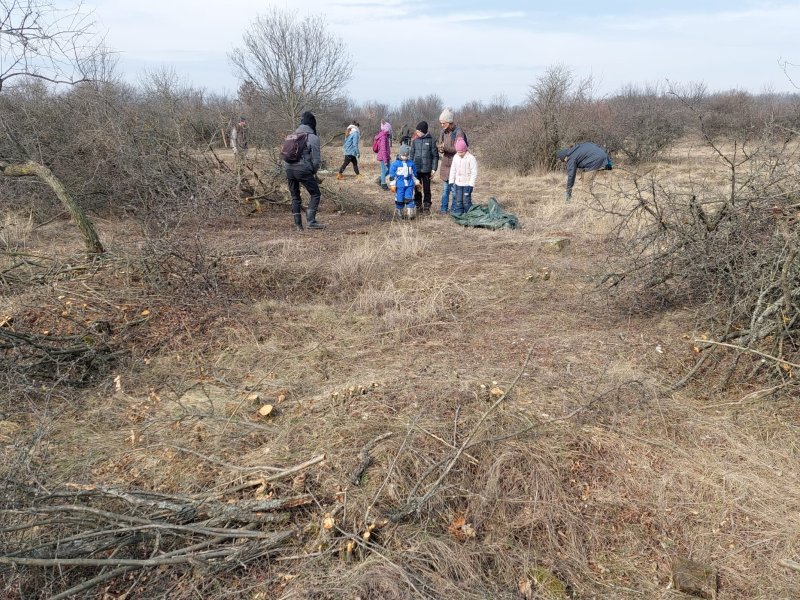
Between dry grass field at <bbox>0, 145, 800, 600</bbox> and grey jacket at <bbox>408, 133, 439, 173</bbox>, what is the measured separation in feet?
13.3

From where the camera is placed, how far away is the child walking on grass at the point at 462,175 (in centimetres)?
825

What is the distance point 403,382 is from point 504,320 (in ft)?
5.08

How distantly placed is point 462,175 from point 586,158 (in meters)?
2.55

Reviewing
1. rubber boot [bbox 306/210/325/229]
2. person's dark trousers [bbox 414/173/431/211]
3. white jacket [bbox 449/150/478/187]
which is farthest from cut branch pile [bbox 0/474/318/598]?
person's dark trousers [bbox 414/173/431/211]

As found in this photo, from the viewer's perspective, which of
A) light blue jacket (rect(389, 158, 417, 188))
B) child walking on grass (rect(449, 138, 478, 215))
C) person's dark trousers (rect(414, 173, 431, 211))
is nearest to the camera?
child walking on grass (rect(449, 138, 478, 215))

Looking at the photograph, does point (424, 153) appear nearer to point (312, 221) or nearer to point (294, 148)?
point (312, 221)

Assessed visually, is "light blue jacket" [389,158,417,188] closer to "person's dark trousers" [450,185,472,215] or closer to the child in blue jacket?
the child in blue jacket

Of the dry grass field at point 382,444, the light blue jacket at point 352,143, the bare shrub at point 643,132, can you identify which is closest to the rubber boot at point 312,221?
the dry grass field at point 382,444

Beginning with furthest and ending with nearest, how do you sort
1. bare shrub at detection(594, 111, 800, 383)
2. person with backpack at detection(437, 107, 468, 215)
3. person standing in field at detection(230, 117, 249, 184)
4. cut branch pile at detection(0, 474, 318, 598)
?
1. person standing in field at detection(230, 117, 249, 184)
2. person with backpack at detection(437, 107, 468, 215)
3. bare shrub at detection(594, 111, 800, 383)
4. cut branch pile at detection(0, 474, 318, 598)

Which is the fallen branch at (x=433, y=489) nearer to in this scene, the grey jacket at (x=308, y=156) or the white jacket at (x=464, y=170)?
the grey jacket at (x=308, y=156)

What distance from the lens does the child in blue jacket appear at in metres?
8.36

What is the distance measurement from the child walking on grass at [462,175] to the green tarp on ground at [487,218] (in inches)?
7.0

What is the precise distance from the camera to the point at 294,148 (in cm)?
738

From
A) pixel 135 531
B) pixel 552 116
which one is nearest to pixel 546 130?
pixel 552 116
